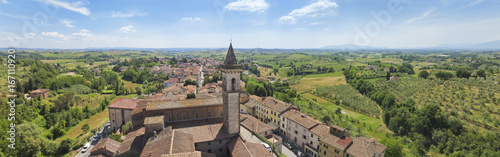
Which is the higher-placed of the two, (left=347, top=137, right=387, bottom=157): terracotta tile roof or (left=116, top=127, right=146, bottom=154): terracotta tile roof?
(left=116, top=127, right=146, bottom=154): terracotta tile roof

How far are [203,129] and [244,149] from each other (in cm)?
663

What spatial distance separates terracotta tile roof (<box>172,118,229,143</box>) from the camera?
25.5 metres

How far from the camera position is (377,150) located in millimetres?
30922

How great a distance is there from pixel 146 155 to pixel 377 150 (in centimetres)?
3175

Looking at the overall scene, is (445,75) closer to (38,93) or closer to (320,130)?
(320,130)

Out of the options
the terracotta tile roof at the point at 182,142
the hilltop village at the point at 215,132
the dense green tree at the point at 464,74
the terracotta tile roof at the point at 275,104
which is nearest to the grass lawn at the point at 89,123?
the hilltop village at the point at 215,132

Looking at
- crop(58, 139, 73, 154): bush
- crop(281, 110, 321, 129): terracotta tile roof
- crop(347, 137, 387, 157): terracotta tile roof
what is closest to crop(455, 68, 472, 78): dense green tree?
crop(347, 137, 387, 157): terracotta tile roof

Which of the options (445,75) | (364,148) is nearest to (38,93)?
(364,148)

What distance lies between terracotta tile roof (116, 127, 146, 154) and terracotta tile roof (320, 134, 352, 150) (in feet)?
89.1

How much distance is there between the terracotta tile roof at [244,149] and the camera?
2329 centimetres

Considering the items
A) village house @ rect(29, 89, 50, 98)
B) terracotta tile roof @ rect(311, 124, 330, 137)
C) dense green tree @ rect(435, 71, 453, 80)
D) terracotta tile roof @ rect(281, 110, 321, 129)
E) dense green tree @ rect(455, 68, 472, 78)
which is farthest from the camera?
dense green tree @ rect(435, 71, 453, 80)

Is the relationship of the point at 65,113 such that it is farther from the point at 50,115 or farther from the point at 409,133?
the point at 409,133

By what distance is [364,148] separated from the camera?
1185 inches

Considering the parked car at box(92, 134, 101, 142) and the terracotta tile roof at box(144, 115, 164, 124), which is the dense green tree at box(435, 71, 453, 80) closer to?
the terracotta tile roof at box(144, 115, 164, 124)
